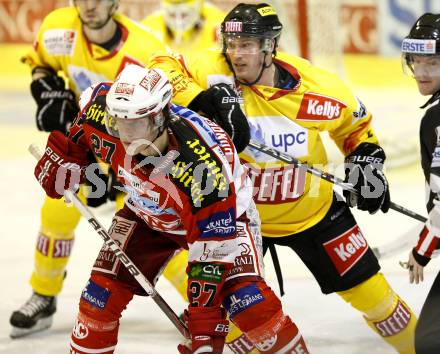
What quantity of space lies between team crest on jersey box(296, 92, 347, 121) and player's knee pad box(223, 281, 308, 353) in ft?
2.50

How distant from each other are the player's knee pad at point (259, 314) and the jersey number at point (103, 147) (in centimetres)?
55

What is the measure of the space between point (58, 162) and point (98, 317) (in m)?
0.55

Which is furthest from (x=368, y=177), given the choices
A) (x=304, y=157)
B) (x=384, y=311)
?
(x=384, y=311)

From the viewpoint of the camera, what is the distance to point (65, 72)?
14.5 ft

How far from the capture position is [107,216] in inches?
231

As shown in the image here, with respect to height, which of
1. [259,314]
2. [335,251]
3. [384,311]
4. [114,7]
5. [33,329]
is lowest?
[33,329]

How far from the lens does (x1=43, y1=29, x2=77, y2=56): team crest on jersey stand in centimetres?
429

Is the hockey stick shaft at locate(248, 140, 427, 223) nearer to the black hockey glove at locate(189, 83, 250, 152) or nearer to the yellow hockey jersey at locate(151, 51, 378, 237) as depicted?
the yellow hockey jersey at locate(151, 51, 378, 237)

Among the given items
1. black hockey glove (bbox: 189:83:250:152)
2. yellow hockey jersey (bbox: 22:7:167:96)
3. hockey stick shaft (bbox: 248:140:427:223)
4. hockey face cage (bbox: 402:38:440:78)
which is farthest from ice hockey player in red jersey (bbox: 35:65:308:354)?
yellow hockey jersey (bbox: 22:7:167:96)

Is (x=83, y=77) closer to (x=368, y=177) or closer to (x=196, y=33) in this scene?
(x=368, y=177)

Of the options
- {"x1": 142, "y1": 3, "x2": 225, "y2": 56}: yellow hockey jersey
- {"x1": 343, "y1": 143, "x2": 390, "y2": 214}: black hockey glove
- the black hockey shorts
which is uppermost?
{"x1": 343, "y1": 143, "x2": 390, "y2": 214}: black hockey glove

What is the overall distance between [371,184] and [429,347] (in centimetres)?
75

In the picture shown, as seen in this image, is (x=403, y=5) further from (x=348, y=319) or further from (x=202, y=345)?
(x=202, y=345)

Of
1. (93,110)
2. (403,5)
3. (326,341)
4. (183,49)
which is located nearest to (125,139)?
(93,110)
